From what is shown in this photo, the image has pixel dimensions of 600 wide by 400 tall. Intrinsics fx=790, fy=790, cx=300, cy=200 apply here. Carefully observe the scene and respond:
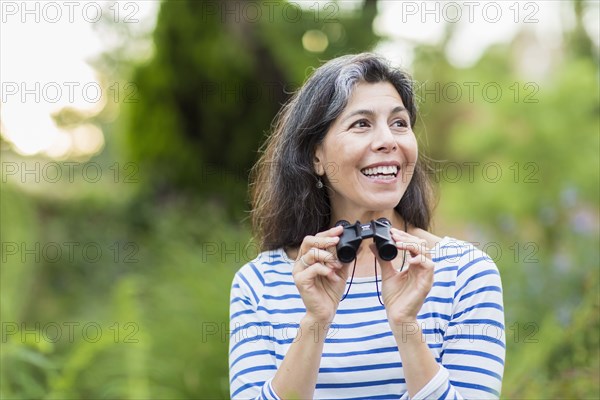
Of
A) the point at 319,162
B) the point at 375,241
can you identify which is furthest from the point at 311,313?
the point at 319,162

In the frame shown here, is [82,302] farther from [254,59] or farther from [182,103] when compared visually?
[254,59]

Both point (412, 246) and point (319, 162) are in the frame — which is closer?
point (412, 246)

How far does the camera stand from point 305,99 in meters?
2.33

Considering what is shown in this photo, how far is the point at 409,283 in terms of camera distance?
1929 millimetres

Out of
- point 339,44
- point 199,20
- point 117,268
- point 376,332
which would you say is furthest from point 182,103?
point 376,332

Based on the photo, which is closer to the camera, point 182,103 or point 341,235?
point 341,235

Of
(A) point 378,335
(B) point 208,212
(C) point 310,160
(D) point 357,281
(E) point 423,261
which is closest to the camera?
(E) point 423,261

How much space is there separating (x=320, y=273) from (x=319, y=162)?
1.78 ft

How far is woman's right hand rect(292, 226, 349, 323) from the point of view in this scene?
76.4 inches

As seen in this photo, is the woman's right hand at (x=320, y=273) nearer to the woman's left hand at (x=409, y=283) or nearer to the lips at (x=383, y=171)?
the woman's left hand at (x=409, y=283)

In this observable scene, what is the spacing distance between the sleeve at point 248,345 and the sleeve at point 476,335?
42 centimetres

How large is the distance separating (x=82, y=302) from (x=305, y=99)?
509 cm

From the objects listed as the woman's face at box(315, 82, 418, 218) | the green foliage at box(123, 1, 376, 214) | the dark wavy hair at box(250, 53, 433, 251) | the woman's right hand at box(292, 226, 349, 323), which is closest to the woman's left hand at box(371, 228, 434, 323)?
the woman's right hand at box(292, 226, 349, 323)

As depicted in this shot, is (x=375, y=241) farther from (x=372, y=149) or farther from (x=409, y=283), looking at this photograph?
(x=372, y=149)
